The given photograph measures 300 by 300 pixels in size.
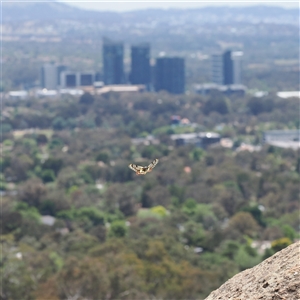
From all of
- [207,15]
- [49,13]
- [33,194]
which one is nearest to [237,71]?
[49,13]

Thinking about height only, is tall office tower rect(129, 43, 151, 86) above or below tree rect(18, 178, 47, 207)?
above

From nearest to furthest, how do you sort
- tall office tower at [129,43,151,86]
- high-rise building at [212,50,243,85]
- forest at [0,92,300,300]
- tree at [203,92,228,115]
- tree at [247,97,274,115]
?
forest at [0,92,300,300], tree at [247,97,274,115], tree at [203,92,228,115], tall office tower at [129,43,151,86], high-rise building at [212,50,243,85]

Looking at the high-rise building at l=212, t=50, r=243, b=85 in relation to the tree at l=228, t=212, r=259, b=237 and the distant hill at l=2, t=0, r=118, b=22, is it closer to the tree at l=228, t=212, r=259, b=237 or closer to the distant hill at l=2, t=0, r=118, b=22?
the distant hill at l=2, t=0, r=118, b=22

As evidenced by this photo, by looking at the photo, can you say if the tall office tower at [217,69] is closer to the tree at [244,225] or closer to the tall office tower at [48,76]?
the tall office tower at [48,76]

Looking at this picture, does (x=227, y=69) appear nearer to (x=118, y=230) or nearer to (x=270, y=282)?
(x=118, y=230)

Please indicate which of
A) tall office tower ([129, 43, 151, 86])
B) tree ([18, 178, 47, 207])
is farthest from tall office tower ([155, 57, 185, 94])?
tree ([18, 178, 47, 207])

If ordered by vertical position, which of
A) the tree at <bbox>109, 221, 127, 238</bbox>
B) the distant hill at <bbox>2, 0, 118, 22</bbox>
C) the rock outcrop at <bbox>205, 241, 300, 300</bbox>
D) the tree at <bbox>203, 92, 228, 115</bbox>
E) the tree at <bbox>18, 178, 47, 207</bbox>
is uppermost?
the distant hill at <bbox>2, 0, 118, 22</bbox>

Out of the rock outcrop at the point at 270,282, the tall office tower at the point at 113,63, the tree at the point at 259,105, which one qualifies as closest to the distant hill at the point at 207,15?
the tall office tower at the point at 113,63
